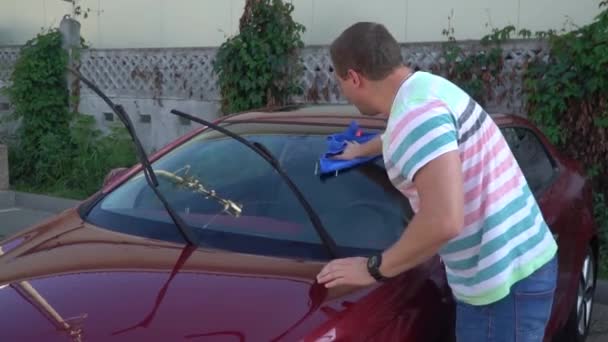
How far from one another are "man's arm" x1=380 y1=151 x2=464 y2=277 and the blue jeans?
38cm

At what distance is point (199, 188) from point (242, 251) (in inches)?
22.4

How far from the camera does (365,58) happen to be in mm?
2066

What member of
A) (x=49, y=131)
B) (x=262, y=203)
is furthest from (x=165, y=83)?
(x=262, y=203)

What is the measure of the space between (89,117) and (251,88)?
2.56m

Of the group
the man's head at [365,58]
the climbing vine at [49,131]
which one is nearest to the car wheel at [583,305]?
the man's head at [365,58]

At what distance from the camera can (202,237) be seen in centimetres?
275

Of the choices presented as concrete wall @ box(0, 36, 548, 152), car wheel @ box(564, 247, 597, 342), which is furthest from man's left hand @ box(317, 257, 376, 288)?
concrete wall @ box(0, 36, 548, 152)

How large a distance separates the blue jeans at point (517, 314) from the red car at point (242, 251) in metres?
0.22

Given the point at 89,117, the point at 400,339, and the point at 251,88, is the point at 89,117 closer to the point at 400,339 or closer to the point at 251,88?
the point at 251,88

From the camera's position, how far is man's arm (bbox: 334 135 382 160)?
109 inches

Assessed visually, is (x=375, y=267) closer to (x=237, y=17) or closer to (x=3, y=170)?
(x=237, y=17)

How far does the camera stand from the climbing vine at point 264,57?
Result: 7637 millimetres

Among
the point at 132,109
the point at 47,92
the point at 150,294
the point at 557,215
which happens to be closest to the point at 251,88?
the point at 132,109

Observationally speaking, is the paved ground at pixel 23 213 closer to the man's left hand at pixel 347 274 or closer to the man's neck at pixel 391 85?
the man's left hand at pixel 347 274
